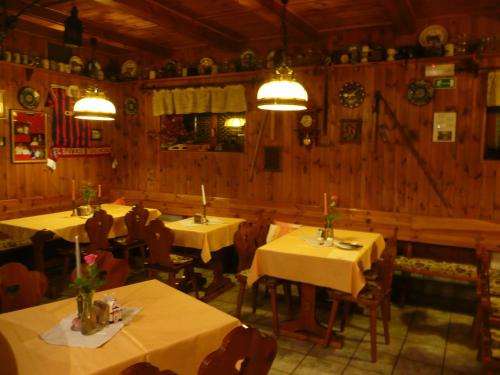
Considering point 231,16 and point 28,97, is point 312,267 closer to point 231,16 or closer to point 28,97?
point 231,16

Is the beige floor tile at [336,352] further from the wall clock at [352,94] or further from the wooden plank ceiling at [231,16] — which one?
the wooden plank ceiling at [231,16]

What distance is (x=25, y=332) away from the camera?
6.61ft

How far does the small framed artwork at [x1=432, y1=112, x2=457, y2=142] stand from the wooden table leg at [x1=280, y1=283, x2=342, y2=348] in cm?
235

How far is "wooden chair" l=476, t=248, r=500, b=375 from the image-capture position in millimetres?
2465

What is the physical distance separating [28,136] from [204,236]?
2.94m

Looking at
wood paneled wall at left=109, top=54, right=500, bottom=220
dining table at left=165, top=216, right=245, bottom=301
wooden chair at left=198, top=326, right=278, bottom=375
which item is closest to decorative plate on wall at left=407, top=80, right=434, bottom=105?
wood paneled wall at left=109, top=54, right=500, bottom=220

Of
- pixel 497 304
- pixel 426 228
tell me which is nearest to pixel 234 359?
pixel 497 304

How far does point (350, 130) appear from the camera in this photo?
17.0 feet

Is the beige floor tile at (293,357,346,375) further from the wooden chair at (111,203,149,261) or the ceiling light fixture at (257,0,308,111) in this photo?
the wooden chair at (111,203,149,261)

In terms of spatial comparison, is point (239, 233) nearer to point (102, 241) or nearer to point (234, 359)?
point (102, 241)

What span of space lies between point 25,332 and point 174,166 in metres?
4.55

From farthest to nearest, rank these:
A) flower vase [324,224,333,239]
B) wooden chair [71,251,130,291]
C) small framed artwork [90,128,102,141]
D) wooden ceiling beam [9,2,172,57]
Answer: small framed artwork [90,128,102,141] < wooden ceiling beam [9,2,172,57] < flower vase [324,224,333,239] < wooden chair [71,251,130,291]

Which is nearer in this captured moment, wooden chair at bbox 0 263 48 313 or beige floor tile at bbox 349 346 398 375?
wooden chair at bbox 0 263 48 313

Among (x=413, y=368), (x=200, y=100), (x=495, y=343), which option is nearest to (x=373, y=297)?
(x=413, y=368)
